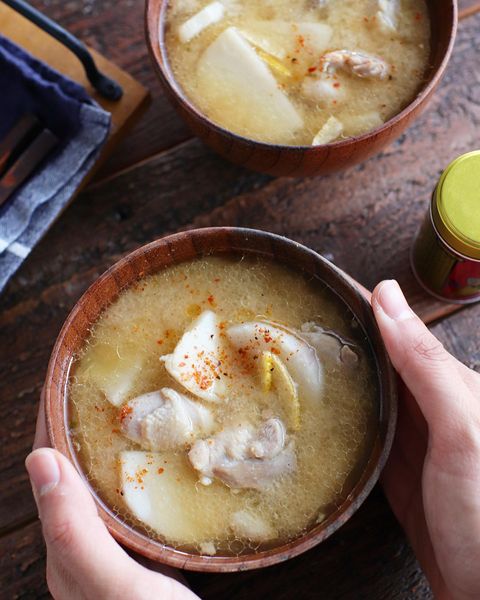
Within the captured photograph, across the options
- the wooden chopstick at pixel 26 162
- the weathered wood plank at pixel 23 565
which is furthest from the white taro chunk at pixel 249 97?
the weathered wood plank at pixel 23 565

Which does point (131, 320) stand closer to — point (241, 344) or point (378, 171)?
point (241, 344)

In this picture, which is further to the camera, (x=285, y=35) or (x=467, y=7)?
(x=467, y=7)

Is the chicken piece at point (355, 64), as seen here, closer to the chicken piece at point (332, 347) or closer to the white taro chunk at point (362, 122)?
the white taro chunk at point (362, 122)

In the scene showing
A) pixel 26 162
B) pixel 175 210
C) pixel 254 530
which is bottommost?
pixel 254 530

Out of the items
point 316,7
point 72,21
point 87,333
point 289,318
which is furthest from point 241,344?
point 72,21

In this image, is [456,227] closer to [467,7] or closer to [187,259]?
[187,259]

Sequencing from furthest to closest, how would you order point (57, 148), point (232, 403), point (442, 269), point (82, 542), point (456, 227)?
1. point (57, 148)
2. point (442, 269)
3. point (456, 227)
4. point (232, 403)
5. point (82, 542)

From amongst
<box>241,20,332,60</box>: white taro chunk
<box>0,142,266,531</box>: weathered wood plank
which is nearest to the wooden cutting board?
<box>0,142,266,531</box>: weathered wood plank

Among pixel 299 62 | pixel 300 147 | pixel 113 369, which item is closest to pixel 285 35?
pixel 299 62
